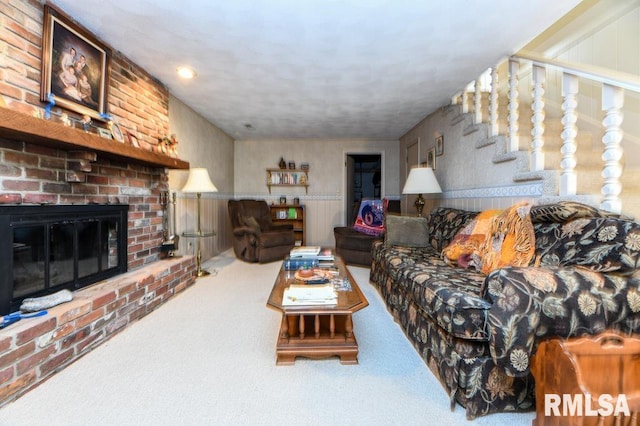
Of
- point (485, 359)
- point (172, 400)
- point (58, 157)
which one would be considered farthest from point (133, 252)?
point (485, 359)

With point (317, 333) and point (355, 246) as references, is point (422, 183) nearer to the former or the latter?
point (355, 246)

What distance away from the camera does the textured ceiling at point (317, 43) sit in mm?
1811

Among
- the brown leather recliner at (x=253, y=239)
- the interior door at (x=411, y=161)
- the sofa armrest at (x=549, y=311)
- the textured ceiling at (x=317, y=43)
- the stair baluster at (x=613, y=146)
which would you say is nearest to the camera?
the sofa armrest at (x=549, y=311)

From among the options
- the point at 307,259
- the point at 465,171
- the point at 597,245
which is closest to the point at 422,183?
the point at 465,171

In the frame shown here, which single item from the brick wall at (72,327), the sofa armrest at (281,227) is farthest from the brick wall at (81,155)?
the sofa armrest at (281,227)

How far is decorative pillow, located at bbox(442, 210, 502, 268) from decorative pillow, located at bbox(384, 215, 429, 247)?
66 centimetres

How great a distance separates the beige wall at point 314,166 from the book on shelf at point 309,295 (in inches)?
160

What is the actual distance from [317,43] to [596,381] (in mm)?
2368

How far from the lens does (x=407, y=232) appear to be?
304cm

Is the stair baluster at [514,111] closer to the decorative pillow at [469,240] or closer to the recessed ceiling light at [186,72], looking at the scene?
the decorative pillow at [469,240]

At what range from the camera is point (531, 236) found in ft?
5.56

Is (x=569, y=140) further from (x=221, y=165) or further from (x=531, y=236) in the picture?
(x=221, y=165)

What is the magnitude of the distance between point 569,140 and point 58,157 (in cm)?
317

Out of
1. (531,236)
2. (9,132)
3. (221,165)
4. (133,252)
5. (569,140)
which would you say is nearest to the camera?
(9,132)
